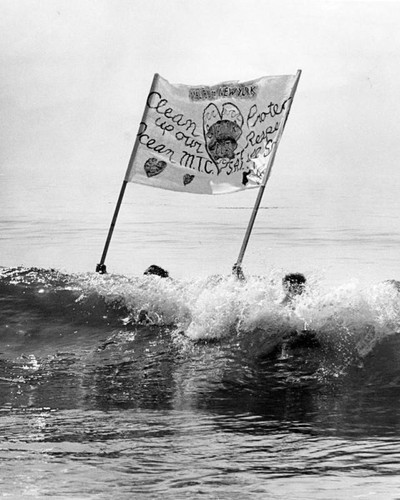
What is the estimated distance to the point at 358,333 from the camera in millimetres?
7688

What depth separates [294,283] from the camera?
847 cm

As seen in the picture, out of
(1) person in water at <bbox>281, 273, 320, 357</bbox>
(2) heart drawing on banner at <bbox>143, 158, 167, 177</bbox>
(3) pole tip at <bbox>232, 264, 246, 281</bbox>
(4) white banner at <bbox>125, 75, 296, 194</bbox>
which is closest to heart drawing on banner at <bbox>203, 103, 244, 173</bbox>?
(4) white banner at <bbox>125, 75, 296, 194</bbox>

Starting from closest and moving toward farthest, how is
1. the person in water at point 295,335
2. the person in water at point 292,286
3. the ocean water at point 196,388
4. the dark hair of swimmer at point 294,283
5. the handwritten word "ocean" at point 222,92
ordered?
the ocean water at point 196,388
the person in water at point 295,335
the person in water at point 292,286
the dark hair of swimmer at point 294,283
the handwritten word "ocean" at point 222,92

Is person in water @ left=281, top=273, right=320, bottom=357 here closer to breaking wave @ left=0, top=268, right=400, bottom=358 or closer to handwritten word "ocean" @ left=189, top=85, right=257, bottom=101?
breaking wave @ left=0, top=268, right=400, bottom=358

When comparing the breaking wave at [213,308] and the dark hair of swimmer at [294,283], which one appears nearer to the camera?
the breaking wave at [213,308]

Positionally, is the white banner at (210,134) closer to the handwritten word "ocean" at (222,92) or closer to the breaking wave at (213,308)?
the handwritten word "ocean" at (222,92)

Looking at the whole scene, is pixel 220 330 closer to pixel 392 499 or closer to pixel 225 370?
pixel 225 370

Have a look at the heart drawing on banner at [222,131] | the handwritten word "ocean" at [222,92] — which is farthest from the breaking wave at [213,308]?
the handwritten word "ocean" at [222,92]

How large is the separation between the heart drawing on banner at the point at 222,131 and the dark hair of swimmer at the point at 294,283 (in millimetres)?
1985

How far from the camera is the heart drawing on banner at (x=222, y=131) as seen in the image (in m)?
10.2

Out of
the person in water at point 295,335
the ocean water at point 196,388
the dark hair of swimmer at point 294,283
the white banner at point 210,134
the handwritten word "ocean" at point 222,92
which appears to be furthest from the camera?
the handwritten word "ocean" at point 222,92

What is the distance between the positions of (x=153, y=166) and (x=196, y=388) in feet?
12.7

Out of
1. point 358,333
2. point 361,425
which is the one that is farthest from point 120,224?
point 361,425

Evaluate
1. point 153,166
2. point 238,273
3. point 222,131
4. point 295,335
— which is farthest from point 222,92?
point 295,335
